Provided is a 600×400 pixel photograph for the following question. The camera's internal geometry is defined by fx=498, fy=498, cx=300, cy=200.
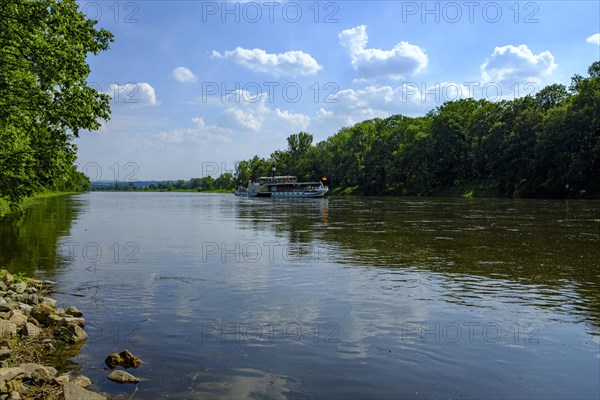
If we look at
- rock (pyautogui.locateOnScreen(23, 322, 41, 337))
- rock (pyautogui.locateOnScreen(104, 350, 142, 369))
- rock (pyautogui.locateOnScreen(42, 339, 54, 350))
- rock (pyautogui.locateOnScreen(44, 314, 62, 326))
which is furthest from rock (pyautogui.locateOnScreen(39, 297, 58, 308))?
rock (pyautogui.locateOnScreen(104, 350, 142, 369))

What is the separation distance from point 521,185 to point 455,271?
95.7m

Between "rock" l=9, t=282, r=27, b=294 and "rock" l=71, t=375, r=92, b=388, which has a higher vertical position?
"rock" l=9, t=282, r=27, b=294

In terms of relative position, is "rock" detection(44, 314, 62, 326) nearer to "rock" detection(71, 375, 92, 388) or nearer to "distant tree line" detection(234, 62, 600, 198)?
"rock" detection(71, 375, 92, 388)

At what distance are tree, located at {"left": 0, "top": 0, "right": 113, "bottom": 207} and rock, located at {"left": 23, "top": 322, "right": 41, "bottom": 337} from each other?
800 cm

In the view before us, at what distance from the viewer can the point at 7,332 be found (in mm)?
10297

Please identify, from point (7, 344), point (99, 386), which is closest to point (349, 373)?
point (99, 386)

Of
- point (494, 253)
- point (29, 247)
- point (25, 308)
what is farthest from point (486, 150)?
point (25, 308)

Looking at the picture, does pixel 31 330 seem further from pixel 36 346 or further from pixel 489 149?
pixel 489 149

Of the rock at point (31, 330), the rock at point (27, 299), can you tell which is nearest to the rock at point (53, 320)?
the rock at point (31, 330)

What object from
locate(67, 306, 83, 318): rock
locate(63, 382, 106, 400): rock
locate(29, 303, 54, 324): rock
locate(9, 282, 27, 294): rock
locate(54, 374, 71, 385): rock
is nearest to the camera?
locate(63, 382, 106, 400): rock

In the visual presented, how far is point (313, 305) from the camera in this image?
49.6ft

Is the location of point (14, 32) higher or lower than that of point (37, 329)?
higher

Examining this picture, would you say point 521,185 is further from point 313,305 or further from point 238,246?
point 313,305

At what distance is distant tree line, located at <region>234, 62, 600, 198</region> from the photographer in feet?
307
